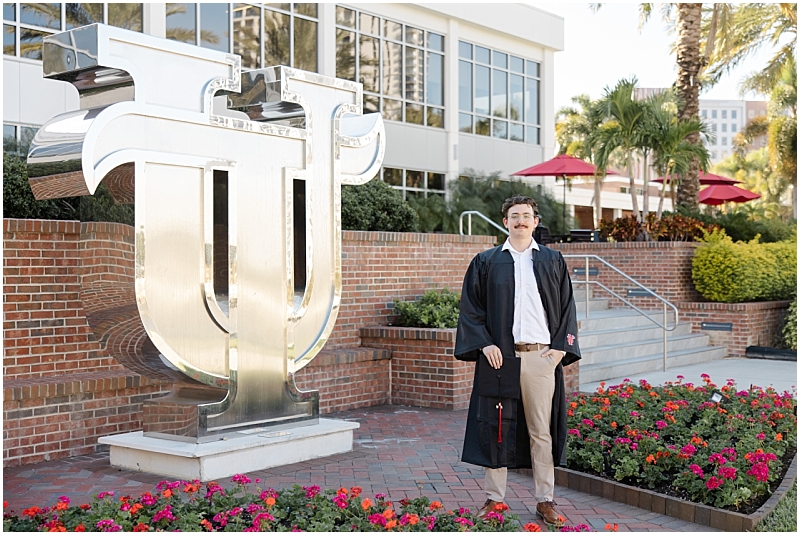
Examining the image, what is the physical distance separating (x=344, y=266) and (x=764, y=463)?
195 inches

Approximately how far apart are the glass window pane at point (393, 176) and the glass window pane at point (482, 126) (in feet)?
11.2

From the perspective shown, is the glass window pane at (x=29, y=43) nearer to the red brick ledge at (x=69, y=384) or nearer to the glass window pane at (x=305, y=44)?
the glass window pane at (x=305, y=44)

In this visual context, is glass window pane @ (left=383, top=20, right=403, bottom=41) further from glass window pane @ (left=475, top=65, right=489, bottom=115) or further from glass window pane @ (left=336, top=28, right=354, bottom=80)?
glass window pane @ (left=475, top=65, right=489, bottom=115)

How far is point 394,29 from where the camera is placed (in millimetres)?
22953

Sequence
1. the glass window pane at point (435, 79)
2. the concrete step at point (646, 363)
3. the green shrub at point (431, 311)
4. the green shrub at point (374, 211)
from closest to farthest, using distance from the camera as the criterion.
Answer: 1. the green shrub at point (431, 311)
2. the concrete step at point (646, 363)
3. the green shrub at point (374, 211)
4. the glass window pane at point (435, 79)

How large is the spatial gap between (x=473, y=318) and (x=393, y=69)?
18655 millimetres

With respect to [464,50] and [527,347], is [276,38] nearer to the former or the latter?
[464,50]

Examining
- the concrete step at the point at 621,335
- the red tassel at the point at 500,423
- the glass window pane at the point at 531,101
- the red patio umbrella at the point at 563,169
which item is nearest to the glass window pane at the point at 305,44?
the red patio umbrella at the point at 563,169

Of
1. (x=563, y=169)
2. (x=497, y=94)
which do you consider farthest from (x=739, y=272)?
(x=497, y=94)

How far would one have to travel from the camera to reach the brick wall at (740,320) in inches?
548

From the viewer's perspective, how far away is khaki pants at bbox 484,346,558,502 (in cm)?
488

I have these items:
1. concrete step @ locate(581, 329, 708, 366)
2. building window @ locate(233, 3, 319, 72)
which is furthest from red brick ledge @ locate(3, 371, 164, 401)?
building window @ locate(233, 3, 319, 72)

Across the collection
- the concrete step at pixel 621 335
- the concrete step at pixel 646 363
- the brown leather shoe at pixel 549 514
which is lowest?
the concrete step at pixel 646 363

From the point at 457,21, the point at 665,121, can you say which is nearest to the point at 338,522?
the point at 665,121
